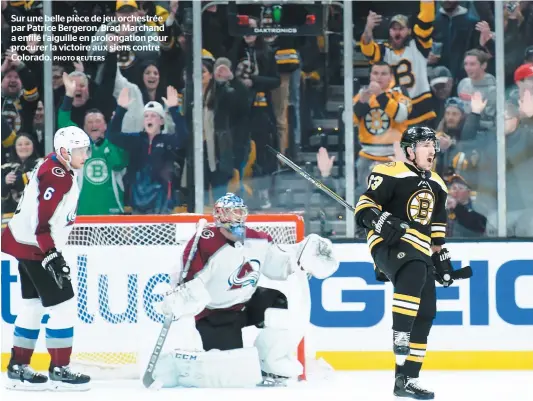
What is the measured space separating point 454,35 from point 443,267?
2.19 meters

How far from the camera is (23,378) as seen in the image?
5738 mm

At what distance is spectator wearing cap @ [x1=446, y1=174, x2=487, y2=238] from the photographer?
23.8 feet

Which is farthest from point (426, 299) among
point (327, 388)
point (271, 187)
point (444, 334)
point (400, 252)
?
point (271, 187)

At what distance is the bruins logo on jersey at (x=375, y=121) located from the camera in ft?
23.9

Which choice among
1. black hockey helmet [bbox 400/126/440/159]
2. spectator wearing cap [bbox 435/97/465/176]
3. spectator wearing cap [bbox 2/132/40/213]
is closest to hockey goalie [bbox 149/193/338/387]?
black hockey helmet [bbox 400/126/440/159]

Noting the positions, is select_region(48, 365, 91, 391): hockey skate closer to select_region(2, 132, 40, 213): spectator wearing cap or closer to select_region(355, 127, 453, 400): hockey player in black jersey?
select_region(355, 127, 453, 400): hockey player in black jersey

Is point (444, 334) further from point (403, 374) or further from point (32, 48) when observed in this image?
point (32, 48)

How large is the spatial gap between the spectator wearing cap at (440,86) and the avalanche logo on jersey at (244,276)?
195 centimetres

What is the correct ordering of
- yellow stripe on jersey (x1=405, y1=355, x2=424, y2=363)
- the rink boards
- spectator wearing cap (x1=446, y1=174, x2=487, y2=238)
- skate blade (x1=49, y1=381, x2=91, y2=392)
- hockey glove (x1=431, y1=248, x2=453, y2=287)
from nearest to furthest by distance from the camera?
yellow stripe on jersey (x1=405, y1=355, x2=424, y2=363), hockey glove (x1=431, y1=248, x2=453, y2=287), skate blade (x1=49, y1=381, x2=91, y2=392), the rink boards, spectator wearing cap (x1=446, y1=174, x2=487, y2=238)

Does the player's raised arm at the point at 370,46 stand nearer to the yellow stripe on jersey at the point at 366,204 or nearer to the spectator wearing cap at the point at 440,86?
the spectator wearing cap at the point at 440,86

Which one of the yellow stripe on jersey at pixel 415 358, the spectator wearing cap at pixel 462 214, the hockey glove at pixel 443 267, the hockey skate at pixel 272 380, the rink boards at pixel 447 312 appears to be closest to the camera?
the yellow stripe on jersey at pixel 415 358

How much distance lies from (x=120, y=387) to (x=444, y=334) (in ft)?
5.55

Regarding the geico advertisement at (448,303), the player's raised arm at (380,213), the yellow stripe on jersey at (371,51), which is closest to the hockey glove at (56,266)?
the geico advertisement at (448,303)

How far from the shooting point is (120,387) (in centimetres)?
581
